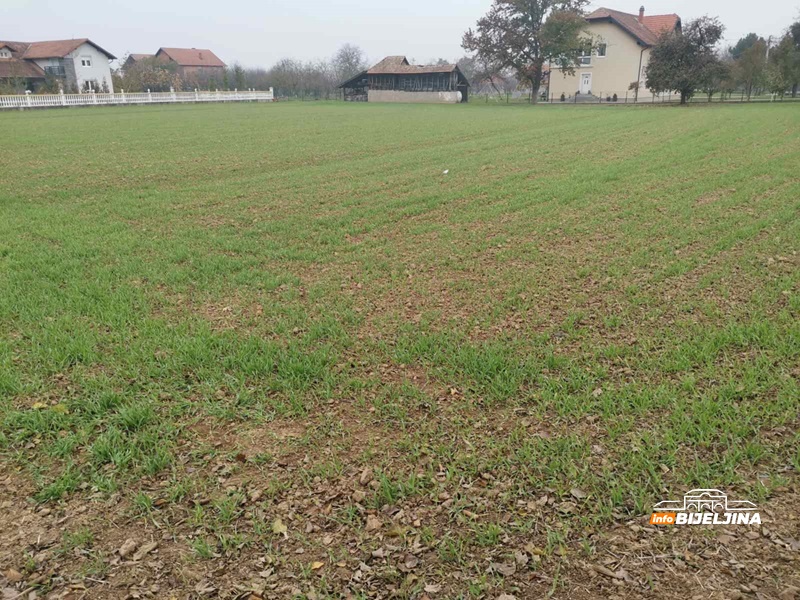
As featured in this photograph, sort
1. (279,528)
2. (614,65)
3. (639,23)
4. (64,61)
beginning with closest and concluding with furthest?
(279,528), (614,65), (639,23), (64,61)

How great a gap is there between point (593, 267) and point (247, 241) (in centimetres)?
463

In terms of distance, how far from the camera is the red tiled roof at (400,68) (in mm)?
61031

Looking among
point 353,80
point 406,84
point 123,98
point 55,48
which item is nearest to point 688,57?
point 406,84

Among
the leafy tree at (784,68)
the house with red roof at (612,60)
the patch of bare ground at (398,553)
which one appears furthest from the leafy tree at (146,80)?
the patch of bare ground at (398,553)

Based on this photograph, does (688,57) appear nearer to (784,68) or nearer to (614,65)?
(784,68)

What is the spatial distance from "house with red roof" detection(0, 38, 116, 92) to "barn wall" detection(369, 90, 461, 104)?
3094 centimetres

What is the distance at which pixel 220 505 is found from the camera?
2.88 m

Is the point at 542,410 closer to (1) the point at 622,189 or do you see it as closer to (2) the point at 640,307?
(2) the point at 640,307

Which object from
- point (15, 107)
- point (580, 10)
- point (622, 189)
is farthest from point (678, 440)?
point (580, 10)

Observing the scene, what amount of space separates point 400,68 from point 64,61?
133 feet

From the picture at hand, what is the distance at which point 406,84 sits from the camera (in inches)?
2539

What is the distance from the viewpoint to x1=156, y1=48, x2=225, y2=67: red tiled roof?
91.0m

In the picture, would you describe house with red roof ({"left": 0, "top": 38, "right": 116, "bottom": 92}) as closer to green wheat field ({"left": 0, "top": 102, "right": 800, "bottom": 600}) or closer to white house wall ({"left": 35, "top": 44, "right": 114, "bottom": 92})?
white house wall ({"left": 35, "top": 44, "right": 114, "bottom": 92})

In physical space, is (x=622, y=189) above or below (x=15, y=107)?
below
